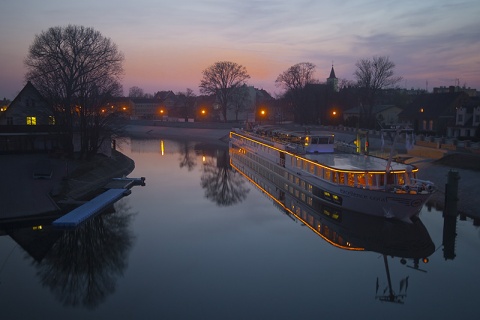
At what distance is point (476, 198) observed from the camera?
30625 mm

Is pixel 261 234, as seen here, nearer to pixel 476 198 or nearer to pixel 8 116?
pixel 476 198

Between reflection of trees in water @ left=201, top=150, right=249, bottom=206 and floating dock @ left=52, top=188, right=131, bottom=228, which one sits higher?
floating dock @ left=52, top=188, right=131, bottom=228

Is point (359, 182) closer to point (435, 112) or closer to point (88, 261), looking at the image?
point (88, 261)

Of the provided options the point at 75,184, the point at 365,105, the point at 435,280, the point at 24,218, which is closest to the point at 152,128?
the point at 365,105

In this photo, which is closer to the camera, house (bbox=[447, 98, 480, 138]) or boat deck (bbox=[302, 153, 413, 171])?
boat deck (bbox=[302, 153, 413, 171])

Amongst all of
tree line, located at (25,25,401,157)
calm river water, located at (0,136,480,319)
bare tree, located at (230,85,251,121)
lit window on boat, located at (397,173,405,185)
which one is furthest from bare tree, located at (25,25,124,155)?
bare tree, located at (230,85,251,121)

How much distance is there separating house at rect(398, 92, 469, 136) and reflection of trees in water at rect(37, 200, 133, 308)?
49.8m

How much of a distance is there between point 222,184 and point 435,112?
131 ft

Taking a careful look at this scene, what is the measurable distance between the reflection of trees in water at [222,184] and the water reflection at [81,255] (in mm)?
9384

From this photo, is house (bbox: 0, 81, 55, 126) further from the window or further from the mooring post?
the mooring post

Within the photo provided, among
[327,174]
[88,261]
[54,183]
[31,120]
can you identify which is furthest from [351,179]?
[31,120]

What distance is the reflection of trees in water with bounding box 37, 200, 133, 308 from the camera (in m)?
18.8

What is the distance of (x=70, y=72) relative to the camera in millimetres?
47219

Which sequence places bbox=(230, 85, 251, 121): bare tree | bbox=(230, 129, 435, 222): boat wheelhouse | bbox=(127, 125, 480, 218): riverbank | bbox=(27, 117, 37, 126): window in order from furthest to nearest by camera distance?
bbox=(230, 85, 251, 121): bare tree < bbox=(27, 117, 37, 126): window < bbox=(127, 125, 480, 218): riverbank < bbox=(230, 129, 435, 222): boat wheelhouse
